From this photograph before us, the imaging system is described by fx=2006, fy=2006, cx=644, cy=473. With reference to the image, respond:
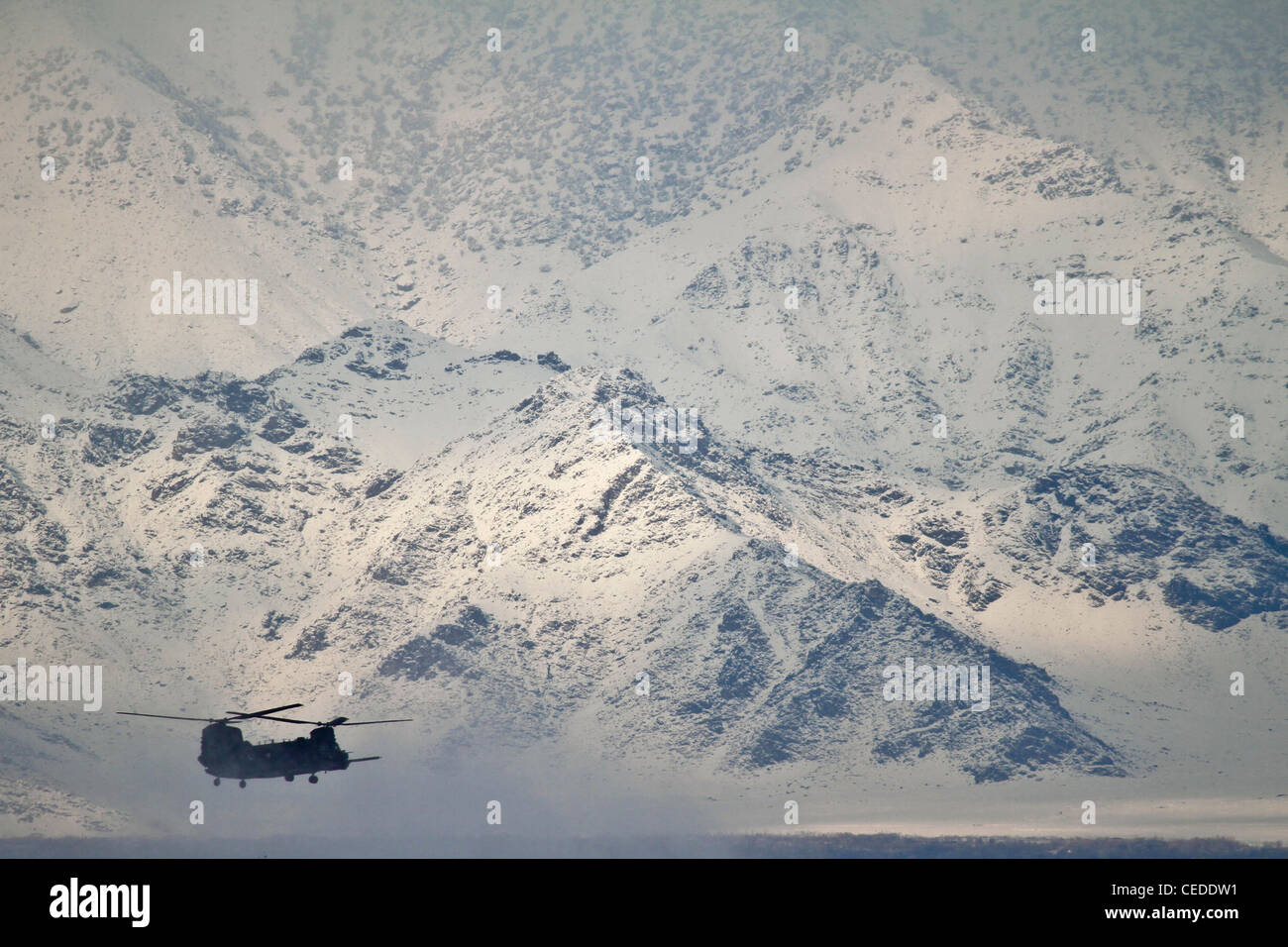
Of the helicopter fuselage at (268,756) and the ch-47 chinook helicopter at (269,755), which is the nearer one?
the ch-47 chinook helicopter at (269,755)

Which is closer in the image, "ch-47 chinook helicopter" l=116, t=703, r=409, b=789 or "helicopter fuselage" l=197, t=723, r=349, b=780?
"ch-47 chinook helicopter" l=116, t=703, r=409, b=789
